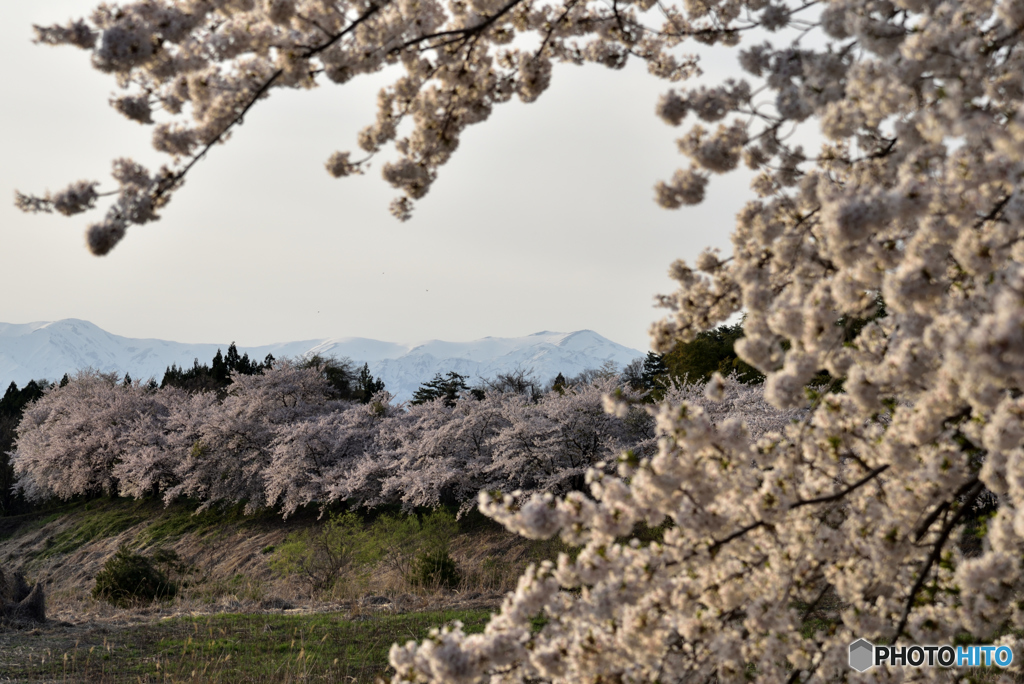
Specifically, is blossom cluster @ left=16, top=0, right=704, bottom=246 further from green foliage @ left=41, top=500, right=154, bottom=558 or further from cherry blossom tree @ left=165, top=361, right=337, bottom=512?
green foliage @ left=41, top=500, right=154, bottom=558

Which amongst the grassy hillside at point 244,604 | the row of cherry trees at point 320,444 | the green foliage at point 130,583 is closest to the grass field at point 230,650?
the grassy hillside at point 244,604

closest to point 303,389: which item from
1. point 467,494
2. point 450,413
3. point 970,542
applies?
point 450,413

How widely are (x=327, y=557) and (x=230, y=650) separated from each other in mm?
6127

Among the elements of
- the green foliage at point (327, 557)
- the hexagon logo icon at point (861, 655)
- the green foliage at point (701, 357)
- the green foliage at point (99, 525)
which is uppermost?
the green foliage at point (701, 357)

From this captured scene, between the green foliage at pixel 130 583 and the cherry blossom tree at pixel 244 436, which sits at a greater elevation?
the cherry blossom tree at pixel 244 436

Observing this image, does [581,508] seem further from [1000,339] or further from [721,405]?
[721,405]

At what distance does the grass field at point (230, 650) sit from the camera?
241 inches

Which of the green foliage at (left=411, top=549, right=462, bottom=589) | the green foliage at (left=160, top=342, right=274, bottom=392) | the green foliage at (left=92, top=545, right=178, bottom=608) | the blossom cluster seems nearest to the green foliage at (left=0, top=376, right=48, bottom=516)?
the green foliage at (left=160, top=342, right=274, bottom=392)

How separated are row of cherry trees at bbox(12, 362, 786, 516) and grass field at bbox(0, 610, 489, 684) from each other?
665cm

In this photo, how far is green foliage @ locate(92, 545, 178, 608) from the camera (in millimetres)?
11875

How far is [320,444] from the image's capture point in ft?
61.8

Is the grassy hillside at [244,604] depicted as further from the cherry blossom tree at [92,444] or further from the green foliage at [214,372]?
the green foliage at [214,372]

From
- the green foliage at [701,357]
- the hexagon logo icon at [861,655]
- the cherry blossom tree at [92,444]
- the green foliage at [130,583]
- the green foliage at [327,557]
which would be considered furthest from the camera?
the cherry blossom tree at [92,444]

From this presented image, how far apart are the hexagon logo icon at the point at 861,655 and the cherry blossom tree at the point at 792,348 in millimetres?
54
